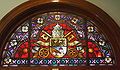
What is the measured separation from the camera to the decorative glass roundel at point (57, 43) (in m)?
3.11

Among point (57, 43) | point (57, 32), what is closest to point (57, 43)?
point (57, 43)

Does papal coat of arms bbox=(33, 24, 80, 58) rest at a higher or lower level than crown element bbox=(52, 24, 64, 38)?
lower

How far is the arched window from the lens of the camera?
311 cm

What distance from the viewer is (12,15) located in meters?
3.15

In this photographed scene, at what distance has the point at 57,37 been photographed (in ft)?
10.4

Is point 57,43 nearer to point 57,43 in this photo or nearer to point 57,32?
point 57,43

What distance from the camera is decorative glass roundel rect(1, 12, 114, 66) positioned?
10.2ft

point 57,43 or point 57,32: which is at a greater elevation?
point 57,32

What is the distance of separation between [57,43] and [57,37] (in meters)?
0.07

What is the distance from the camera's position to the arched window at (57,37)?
311 centimetres

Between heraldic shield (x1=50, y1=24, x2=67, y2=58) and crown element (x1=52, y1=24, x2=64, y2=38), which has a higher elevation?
crown element (x1=52, y1=24, x2=64, y2=38)

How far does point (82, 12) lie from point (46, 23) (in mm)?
417

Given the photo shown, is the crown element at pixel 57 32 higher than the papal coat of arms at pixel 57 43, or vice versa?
the crown element at pixel 57 32

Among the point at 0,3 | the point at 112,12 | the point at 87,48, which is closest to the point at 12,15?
the point at 0,3
